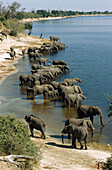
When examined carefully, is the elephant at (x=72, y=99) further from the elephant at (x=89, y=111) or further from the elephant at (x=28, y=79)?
the elephant at (x=28, y=79)

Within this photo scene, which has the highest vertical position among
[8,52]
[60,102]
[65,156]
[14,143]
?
[8,52]

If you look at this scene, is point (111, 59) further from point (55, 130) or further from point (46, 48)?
point (55, 130)

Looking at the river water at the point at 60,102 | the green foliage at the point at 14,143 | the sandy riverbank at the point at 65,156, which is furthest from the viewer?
the river water at the point at 60,102

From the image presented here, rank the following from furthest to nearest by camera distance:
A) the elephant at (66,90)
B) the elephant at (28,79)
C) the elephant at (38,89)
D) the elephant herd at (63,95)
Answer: the elephant at (28,79), the elephant at (38,89), the elephant at (66,90), the elephant herd at (63,95)

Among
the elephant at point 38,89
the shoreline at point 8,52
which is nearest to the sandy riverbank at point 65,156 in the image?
the elephant at point 38,89

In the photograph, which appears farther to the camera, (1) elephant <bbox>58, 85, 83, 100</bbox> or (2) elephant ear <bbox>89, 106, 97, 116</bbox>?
(1) elephant <bbox>58, 85, 83, 100</bbox>

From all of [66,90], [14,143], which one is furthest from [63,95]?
[14,143]

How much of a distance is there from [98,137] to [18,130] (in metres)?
6.87

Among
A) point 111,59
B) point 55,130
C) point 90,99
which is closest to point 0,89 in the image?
point 90,99

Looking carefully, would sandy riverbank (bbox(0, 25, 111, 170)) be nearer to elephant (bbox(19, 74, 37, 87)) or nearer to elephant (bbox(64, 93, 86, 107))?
elephant (bbox(64, 93, 86, 107))

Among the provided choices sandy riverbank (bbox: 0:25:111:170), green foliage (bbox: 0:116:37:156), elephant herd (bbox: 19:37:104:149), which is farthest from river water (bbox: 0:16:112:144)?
green foliage (bbox: 0:116:37:156)

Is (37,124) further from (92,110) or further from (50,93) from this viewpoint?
(50,93)

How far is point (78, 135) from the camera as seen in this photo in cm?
1717

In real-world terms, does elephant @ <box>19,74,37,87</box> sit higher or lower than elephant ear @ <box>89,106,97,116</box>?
higher
